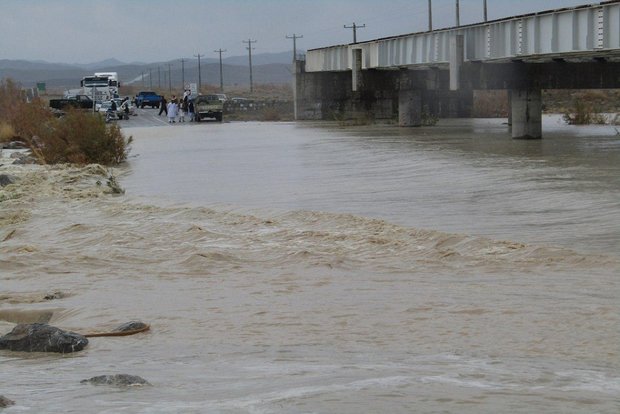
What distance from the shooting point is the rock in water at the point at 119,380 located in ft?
29.4

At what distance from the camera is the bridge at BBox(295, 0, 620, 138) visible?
3500 cm

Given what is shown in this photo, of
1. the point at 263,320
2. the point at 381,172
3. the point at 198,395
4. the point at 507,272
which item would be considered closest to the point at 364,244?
the point at 507,272

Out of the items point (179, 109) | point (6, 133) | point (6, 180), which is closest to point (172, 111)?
point (179, 109)

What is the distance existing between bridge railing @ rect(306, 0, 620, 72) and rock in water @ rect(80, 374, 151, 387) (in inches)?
993

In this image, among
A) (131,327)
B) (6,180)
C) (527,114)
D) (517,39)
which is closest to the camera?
(131,327)

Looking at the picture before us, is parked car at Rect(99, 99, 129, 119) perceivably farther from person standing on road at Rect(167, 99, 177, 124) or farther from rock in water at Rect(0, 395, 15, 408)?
rock in water at Rect(0, 395, 15, 408)

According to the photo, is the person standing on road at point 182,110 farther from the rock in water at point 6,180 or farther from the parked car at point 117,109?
the rock in water at point 6,180

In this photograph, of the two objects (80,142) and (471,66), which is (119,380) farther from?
(471,66)

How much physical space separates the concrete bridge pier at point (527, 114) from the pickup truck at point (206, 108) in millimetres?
35536

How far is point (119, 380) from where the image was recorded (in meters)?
9.03

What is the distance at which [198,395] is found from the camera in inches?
344

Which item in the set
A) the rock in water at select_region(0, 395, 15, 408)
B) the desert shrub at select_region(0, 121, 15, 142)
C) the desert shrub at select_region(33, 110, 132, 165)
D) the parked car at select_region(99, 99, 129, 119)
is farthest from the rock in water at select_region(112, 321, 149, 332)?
the parked car at select_region(99, 99, 129, 119)

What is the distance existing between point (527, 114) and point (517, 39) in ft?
17.0

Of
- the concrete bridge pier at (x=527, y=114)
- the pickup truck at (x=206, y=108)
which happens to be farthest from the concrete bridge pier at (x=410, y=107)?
the pickup truck at (x=206, y=108)
